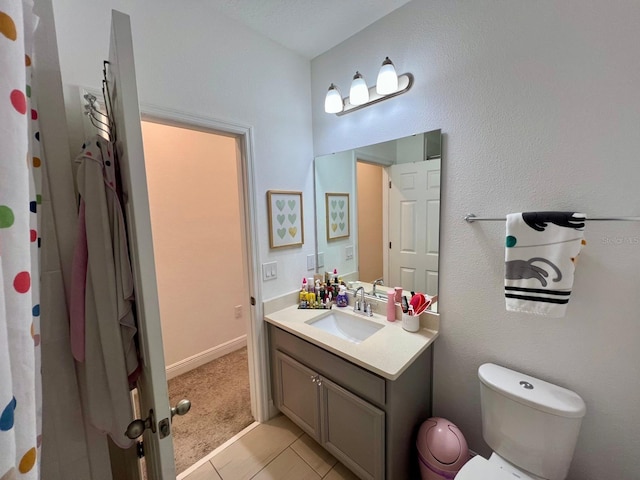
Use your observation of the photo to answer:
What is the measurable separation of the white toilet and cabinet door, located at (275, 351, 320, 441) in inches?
31.2

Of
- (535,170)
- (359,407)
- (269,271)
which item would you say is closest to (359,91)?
(535,170)

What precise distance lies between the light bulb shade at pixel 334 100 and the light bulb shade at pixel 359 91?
0.13 m

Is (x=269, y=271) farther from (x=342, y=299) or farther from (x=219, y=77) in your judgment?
(x=219, y=77)

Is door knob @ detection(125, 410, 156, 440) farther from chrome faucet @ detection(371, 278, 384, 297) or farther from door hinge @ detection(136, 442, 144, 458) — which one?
chrome faucet @ detection(371, 278, 384, 297)

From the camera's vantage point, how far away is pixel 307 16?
1.55 meters

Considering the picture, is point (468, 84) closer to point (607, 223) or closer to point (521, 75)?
point (521, 75)

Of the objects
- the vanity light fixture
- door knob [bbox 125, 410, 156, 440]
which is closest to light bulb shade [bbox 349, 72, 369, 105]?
the vanity light fixture

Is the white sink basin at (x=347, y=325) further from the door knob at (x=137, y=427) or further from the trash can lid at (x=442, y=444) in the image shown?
the door knob at (x=137, y=427)

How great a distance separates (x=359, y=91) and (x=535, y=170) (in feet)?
3.38

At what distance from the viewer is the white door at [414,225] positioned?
1.51m

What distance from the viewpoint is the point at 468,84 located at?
133 centimetres

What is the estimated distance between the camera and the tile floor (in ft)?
5.01

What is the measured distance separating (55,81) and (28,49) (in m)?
0.21

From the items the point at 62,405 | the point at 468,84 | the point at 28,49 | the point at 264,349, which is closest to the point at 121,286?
the point at 62,405
